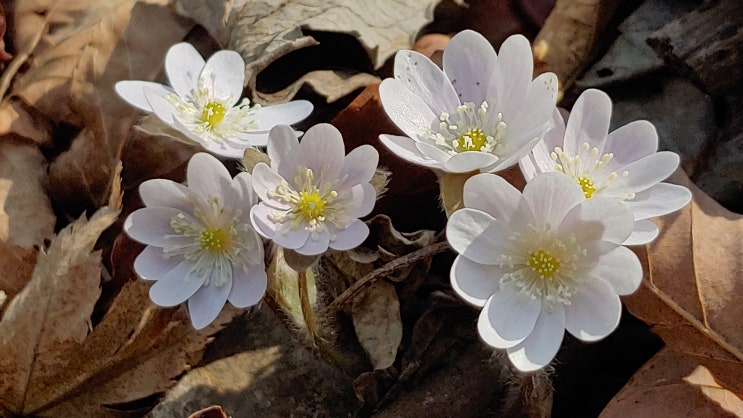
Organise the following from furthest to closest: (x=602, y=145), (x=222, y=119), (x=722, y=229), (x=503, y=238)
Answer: (x=222, y=119) → (x=722, y=229) → (x=602, y=145) → (x=503, y=238)

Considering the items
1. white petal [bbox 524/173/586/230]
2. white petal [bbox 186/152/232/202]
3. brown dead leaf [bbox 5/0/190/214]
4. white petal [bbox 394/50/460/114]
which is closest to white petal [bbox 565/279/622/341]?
white petal [bbox 524/173/586/230]

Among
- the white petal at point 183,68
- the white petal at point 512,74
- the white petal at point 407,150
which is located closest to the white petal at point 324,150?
the white petal at point 407,150

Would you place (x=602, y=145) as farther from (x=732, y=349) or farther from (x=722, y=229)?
(x=732, y=349)

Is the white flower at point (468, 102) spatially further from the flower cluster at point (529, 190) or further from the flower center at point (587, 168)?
the flower center at point (587, 168)

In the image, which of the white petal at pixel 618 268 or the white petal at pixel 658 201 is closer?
the white petal at pixel 618 268

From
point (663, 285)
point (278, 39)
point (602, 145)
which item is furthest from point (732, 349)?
point (278, 39)
